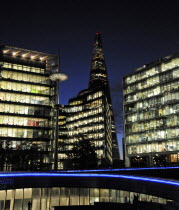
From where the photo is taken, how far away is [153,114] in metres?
89.0

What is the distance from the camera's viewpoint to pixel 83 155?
91.5 metres

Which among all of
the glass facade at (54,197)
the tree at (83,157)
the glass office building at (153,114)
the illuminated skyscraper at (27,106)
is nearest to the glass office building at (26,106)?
the illuminated skyscraper at (27,106)

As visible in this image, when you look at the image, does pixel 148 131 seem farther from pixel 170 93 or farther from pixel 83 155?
pixel 83 155

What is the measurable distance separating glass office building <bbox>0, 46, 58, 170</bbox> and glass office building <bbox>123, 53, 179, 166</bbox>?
2907 cm

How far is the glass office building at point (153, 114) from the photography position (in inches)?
3263

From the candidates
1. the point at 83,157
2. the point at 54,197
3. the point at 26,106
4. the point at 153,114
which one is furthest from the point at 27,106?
the point at 54,197

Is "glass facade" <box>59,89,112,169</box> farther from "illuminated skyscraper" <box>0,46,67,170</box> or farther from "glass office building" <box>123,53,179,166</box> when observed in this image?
"illuminated skyscraper" <box>0,46,67,170</box>

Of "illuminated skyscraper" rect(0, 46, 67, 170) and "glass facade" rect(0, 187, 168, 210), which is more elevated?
"illuminated skyscraper" rect(0, 46, 67, 170)

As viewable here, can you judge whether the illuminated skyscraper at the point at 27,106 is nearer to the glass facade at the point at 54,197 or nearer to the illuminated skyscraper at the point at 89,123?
the glass facade at the point at 54,197

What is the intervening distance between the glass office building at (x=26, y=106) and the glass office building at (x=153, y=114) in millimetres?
29065

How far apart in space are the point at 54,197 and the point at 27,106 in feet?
179

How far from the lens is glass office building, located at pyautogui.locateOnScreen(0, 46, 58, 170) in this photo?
7831cm

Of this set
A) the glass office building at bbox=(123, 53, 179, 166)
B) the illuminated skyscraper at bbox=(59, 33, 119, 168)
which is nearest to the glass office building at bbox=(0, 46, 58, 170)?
the glass office building at bbox=(123, 53, 179, 166)

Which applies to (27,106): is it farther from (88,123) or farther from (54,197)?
(88,123)
